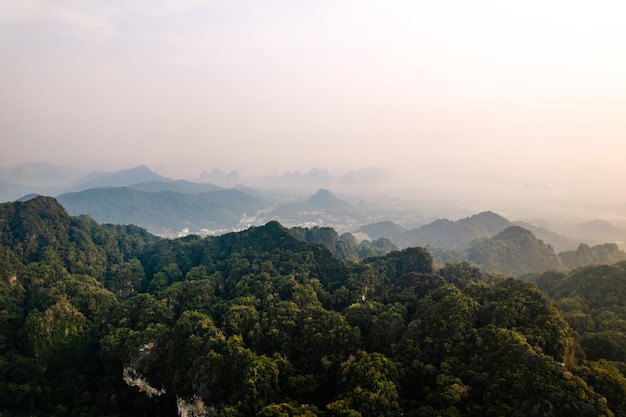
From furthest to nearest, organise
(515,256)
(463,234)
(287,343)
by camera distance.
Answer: (463,234) → (515,256) → (287,343)

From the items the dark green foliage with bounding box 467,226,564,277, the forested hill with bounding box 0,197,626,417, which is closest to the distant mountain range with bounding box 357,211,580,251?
the dark green foliage with bounding box 467,226,564,277

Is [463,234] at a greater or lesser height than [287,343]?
lesser

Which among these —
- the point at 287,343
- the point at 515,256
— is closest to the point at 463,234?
the point at 515,256

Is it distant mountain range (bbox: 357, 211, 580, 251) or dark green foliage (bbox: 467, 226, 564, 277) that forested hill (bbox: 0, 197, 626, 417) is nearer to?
dark green foliage (bbox: 467, 226, 564, 277)

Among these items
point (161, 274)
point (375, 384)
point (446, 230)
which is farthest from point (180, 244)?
point (446, 230)

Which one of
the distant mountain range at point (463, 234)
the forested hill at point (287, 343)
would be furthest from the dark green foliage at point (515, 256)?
the forested hill at point (287, 343)

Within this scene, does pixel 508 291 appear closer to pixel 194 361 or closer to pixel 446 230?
pixel 194 361

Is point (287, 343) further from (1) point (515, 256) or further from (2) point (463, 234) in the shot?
(2) point (463, 234)

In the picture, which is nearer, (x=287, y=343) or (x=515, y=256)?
(x=287, y=343)
